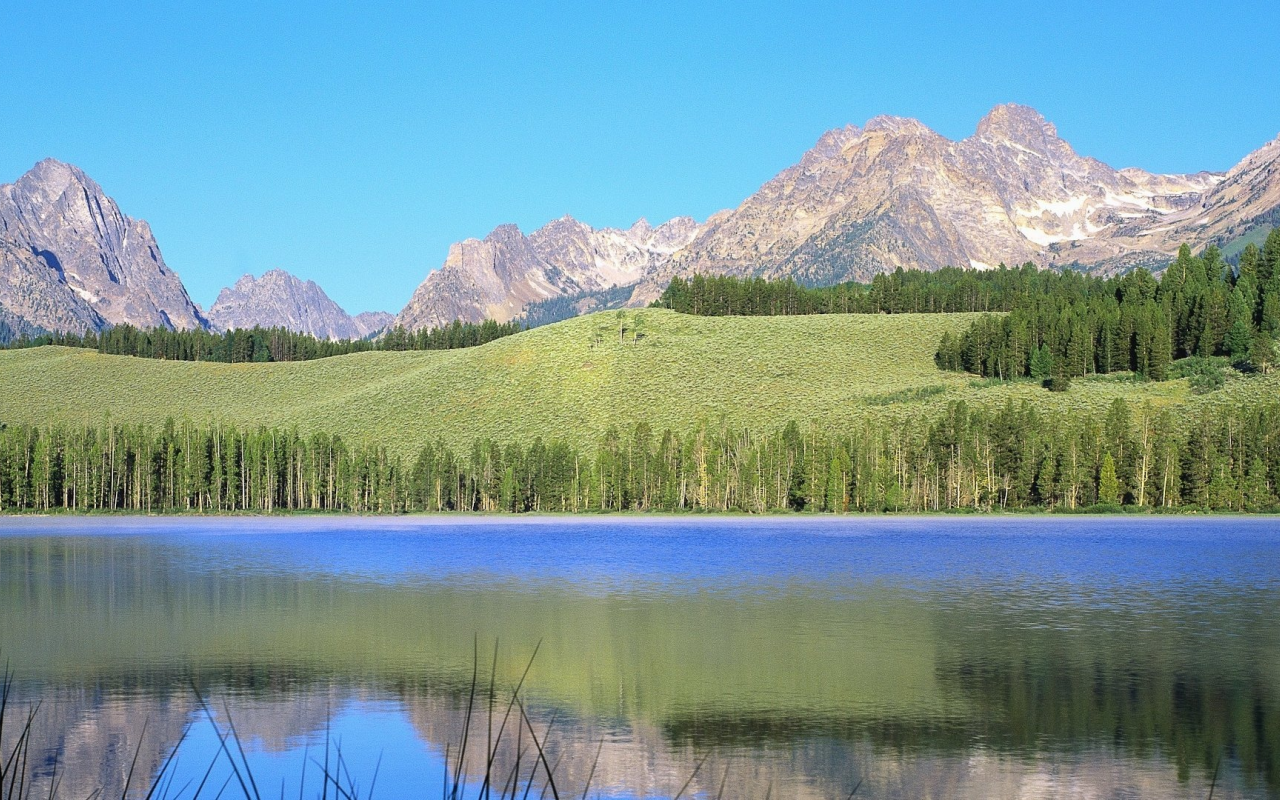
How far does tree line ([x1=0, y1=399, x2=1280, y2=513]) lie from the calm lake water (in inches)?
2466

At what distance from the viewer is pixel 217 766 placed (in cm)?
1938

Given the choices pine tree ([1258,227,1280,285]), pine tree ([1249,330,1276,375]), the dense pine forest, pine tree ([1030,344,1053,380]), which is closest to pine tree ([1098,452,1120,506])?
the dense pine forest

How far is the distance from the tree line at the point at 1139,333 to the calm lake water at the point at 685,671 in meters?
107

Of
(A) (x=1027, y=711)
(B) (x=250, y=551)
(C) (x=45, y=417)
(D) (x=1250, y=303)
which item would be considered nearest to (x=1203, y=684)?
(A) (x=1027, y=711)

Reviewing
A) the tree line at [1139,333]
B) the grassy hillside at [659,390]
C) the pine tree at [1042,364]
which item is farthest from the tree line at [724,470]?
the tree line at [1139,333]

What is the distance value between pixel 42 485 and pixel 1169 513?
11159cm

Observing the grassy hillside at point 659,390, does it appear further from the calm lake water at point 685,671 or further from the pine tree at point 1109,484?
the calm lake water at point 685,671

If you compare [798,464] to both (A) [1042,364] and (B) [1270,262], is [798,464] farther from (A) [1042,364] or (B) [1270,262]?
(B) [1270,262]

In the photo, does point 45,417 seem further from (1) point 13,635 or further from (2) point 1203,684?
(2) point 1203,684

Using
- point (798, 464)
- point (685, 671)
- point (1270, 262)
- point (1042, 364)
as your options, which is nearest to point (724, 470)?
point (798, 464)

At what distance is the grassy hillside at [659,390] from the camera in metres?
152

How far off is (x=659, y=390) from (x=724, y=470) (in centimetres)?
4602

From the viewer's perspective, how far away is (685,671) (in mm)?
25516

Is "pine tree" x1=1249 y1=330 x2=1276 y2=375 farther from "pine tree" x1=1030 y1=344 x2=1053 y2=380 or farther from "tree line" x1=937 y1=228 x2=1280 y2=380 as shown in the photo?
"pine tree" x1=1030 y1=344 x2=1053 y2=380
